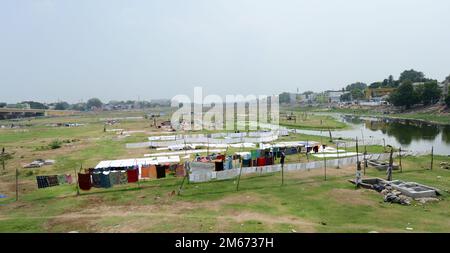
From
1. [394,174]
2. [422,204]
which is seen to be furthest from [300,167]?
[422,204]

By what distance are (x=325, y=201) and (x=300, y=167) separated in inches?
337

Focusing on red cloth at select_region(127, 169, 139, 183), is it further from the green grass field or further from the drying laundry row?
the green grass field

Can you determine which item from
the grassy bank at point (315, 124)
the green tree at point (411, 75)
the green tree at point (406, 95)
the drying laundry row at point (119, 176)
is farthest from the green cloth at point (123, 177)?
the green tree at point (411, 75)

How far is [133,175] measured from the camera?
25219 millimetres

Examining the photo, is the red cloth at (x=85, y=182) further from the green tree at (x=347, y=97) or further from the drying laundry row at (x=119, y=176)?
the green tree at (x=347, y=97)

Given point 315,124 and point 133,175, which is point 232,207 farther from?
point 315,124

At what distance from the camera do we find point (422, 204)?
19328mm

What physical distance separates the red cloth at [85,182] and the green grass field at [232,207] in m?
0.67

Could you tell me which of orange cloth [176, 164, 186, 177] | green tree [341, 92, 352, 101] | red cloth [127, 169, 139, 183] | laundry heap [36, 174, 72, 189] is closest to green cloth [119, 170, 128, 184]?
red cloth [127, 169, 139, 183]

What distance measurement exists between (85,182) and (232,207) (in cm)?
1105

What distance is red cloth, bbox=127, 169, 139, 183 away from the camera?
25141mm

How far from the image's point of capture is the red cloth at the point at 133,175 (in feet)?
82.5

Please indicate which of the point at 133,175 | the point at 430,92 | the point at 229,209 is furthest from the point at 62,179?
the point at 430,92

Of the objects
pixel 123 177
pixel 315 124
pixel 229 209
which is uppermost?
pixel 123 177
